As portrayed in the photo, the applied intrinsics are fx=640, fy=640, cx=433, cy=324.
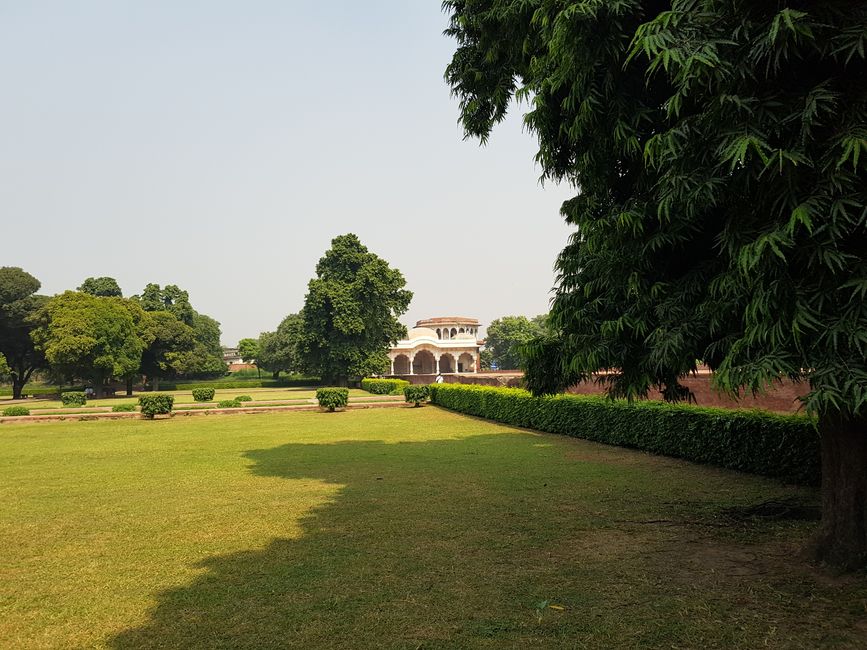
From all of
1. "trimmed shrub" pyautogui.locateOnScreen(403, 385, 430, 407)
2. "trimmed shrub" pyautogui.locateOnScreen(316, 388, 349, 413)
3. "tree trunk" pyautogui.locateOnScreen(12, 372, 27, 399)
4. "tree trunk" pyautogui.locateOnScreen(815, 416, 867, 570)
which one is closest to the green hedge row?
"tree trunk" pyautogui.locateOnScreen(12, 372, 27, 399)

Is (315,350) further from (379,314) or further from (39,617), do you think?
(39,617)

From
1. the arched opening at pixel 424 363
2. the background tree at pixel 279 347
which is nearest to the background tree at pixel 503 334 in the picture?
the arched opening at pixel 424 363

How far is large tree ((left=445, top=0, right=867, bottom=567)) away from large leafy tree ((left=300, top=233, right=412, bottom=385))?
36668mm

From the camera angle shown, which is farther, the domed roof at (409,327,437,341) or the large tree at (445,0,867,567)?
the domed roof at (409,327,437,341)

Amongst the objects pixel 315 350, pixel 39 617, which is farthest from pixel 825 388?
pixel 315 350

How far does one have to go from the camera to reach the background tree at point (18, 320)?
38531mm

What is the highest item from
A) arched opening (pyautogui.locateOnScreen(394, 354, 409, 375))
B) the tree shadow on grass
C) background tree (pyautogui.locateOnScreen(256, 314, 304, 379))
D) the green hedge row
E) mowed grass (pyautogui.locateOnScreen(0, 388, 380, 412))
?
background tree (pyautogui.locateOnScreen(256, 314, 304, 379))

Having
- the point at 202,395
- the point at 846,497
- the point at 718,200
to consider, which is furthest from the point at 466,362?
the point at 718,200

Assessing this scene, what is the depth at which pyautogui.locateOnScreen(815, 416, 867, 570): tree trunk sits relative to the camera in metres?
4.74

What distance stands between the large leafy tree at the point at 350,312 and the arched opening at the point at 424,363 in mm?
16881

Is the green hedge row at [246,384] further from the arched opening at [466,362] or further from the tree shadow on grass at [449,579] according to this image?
the tree shadow on grass at [449,579]

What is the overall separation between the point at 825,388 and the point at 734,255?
34.8 inches

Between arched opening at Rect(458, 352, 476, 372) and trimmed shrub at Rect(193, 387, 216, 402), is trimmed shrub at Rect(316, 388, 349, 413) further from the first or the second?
arched opening at Rect(458, 352, 476, 372)

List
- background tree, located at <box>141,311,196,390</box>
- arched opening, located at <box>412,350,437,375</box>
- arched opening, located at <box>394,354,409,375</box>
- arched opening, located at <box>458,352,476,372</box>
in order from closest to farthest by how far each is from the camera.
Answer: background tree, located at <box>141,311,196,390</box>
arched opening, located at <box>394,354,409,375</box>
arched opening, located at <box>458,352,476,372</box>
arched opening, located at <box>412,350,437,375</box>
